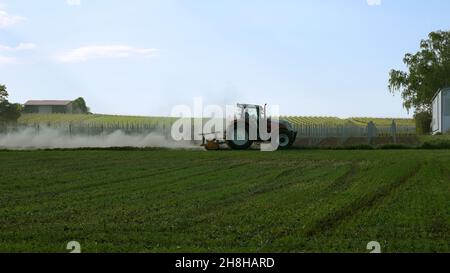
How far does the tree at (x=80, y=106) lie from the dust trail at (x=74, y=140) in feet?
205

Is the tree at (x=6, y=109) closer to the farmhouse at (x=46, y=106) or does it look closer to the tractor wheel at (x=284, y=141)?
the farmhouse at (x=46, y=106)

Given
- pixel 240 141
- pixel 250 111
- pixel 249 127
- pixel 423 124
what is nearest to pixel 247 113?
pixel 250 111

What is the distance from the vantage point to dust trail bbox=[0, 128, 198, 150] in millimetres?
47531

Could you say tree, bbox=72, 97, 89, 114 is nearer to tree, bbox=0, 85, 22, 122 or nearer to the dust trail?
tree, bbox=0, 85, 22, 122

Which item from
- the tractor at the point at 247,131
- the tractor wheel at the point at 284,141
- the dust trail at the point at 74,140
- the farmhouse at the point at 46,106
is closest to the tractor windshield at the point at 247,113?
the tractor at the point at 247,131

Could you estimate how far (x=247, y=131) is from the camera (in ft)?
125

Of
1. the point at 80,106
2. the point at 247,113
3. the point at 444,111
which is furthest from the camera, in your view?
the point at 80,106

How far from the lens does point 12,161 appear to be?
29.3 meters

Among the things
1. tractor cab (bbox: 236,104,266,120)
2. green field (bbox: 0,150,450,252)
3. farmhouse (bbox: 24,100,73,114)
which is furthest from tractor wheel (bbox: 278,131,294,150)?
farmhouse (bbox: 24,100,73,114)

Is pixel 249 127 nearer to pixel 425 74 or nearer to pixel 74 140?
pixel 74 140

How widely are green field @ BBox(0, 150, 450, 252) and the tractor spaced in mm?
13460

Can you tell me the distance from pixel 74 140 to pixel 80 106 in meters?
71.8

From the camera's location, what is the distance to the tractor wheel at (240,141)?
126 feet
